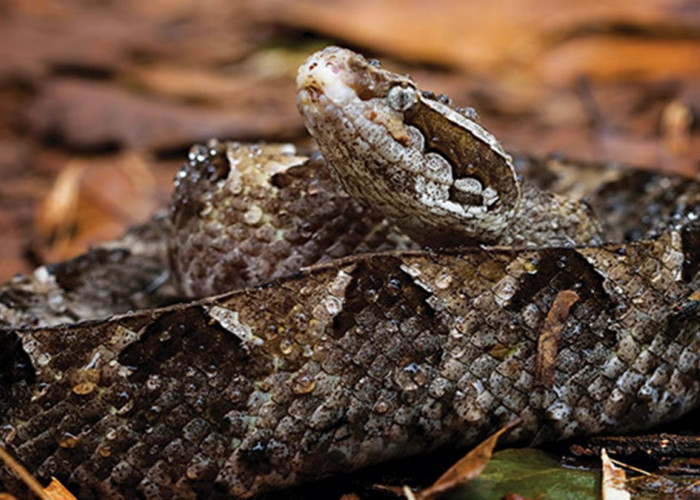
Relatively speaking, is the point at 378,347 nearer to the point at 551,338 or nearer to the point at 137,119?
the point at 551,338

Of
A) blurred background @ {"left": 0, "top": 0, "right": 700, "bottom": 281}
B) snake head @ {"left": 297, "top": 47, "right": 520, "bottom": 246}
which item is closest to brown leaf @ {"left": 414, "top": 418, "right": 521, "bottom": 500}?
snake head @ {"left": 297, "top": 47, "right": 520, "bottom": 246}

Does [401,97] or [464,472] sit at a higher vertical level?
[401,97]

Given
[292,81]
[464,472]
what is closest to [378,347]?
[464,472]

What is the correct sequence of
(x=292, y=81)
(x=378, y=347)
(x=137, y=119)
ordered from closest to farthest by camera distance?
(x=378, y=347), (x=137, y=119), (x=292, y=81)

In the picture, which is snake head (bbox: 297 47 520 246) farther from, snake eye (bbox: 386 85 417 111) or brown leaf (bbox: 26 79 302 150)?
brown leaf (bbox: 26 79 302 150)

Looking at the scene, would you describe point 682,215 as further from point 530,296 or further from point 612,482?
point 612,482
